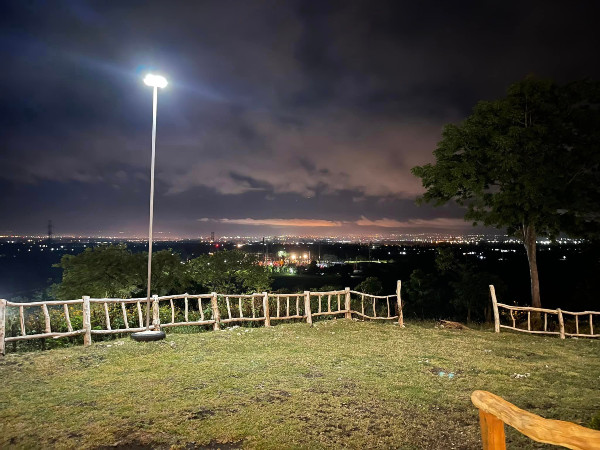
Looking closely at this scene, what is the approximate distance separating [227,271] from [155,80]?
20088 mm

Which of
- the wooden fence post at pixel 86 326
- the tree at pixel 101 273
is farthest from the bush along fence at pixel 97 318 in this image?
the tree at pixel 101 273

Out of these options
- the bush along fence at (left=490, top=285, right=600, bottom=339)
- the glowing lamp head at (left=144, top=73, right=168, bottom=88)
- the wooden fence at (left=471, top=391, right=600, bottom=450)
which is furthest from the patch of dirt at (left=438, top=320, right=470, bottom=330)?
the wooden fence at (left=471, top=391, right=600, bottom=450)

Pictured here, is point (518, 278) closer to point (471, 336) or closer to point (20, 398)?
point (471, 336)

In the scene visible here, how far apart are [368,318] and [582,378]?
7601 mm

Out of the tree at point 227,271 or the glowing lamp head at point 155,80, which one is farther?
the tree at point 227,271

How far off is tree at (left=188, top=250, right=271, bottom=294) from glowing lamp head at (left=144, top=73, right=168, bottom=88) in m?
19.4

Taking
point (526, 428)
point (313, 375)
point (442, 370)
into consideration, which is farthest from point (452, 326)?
point (526, 428)

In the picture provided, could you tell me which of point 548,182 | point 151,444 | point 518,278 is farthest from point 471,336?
point 518,278

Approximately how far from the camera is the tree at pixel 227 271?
28.7m

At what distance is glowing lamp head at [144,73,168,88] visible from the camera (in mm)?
10055

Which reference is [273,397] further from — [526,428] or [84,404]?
[526,428]

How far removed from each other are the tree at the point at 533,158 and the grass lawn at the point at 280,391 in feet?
21.9

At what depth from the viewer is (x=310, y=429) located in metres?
5.08

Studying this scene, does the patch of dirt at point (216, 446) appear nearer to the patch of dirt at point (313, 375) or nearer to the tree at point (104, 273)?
the patch of dirt at point (313, 375)
